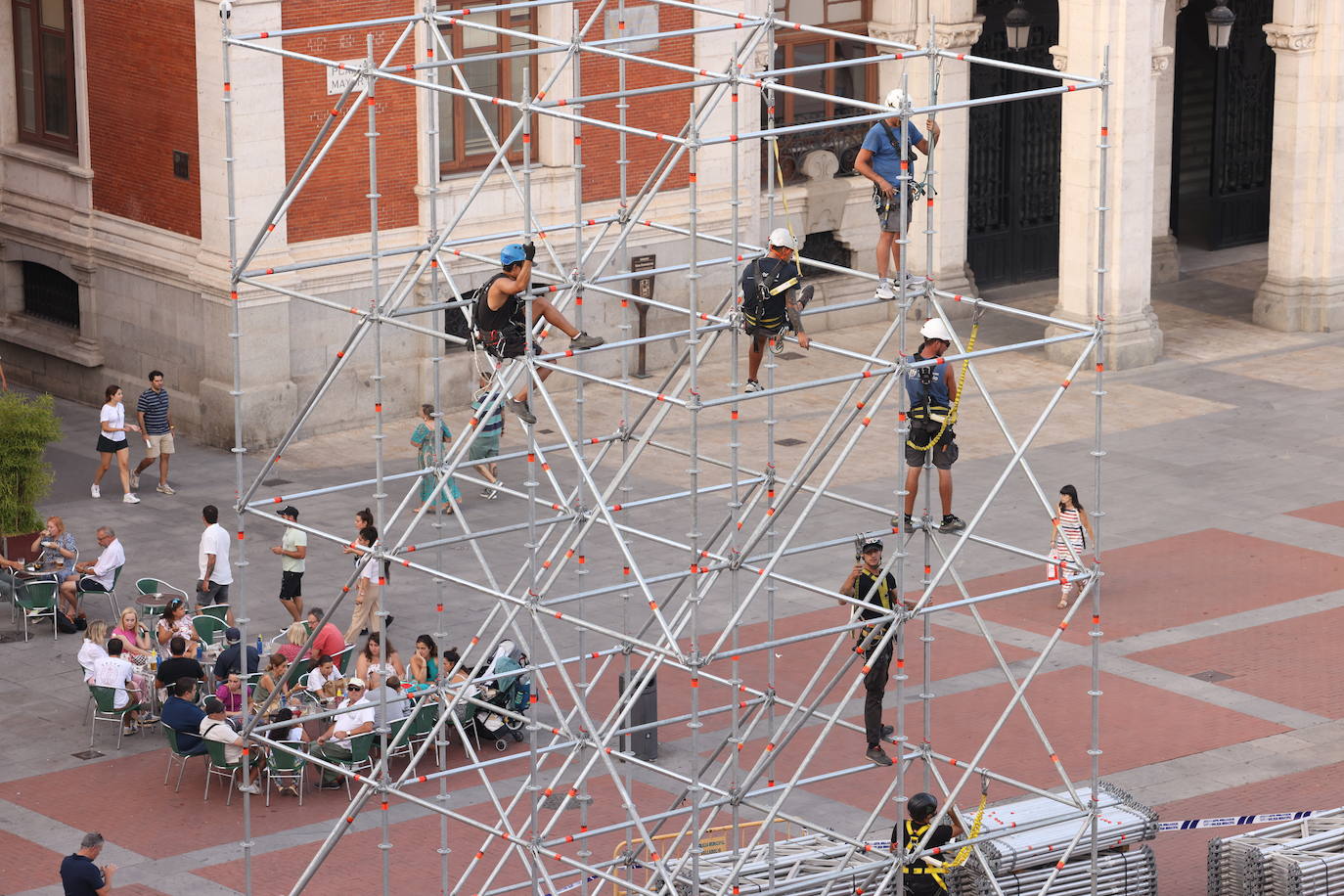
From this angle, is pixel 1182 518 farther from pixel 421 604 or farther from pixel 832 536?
pixel 421 604

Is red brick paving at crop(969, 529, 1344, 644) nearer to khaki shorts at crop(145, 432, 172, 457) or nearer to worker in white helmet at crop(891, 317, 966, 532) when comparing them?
worker in white helmet at crop(891, 317, 966, 532)

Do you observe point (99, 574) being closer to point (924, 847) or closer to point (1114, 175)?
point (924, 847)

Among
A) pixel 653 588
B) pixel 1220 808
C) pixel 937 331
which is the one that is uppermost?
pixel 937 331

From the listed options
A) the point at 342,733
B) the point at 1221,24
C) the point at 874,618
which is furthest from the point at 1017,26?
the point at 874,618

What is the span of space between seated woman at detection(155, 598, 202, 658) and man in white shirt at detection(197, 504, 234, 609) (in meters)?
1.84

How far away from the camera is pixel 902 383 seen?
19.9 metres

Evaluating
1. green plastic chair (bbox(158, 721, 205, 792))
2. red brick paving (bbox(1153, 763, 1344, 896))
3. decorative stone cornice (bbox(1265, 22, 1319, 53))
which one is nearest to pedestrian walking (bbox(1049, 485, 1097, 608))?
red brick paving (bbox(1153, 763, 1344, 896))

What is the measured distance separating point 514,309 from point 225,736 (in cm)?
556

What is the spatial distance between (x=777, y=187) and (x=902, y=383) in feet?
62.0

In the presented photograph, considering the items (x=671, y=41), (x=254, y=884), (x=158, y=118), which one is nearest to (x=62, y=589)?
(x=254, y=884)

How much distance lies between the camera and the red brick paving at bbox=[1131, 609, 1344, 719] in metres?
26.3

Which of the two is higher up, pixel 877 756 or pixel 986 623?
pixel 877 756

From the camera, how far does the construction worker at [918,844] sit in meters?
20.3

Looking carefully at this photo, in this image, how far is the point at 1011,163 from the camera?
41.6 meters
